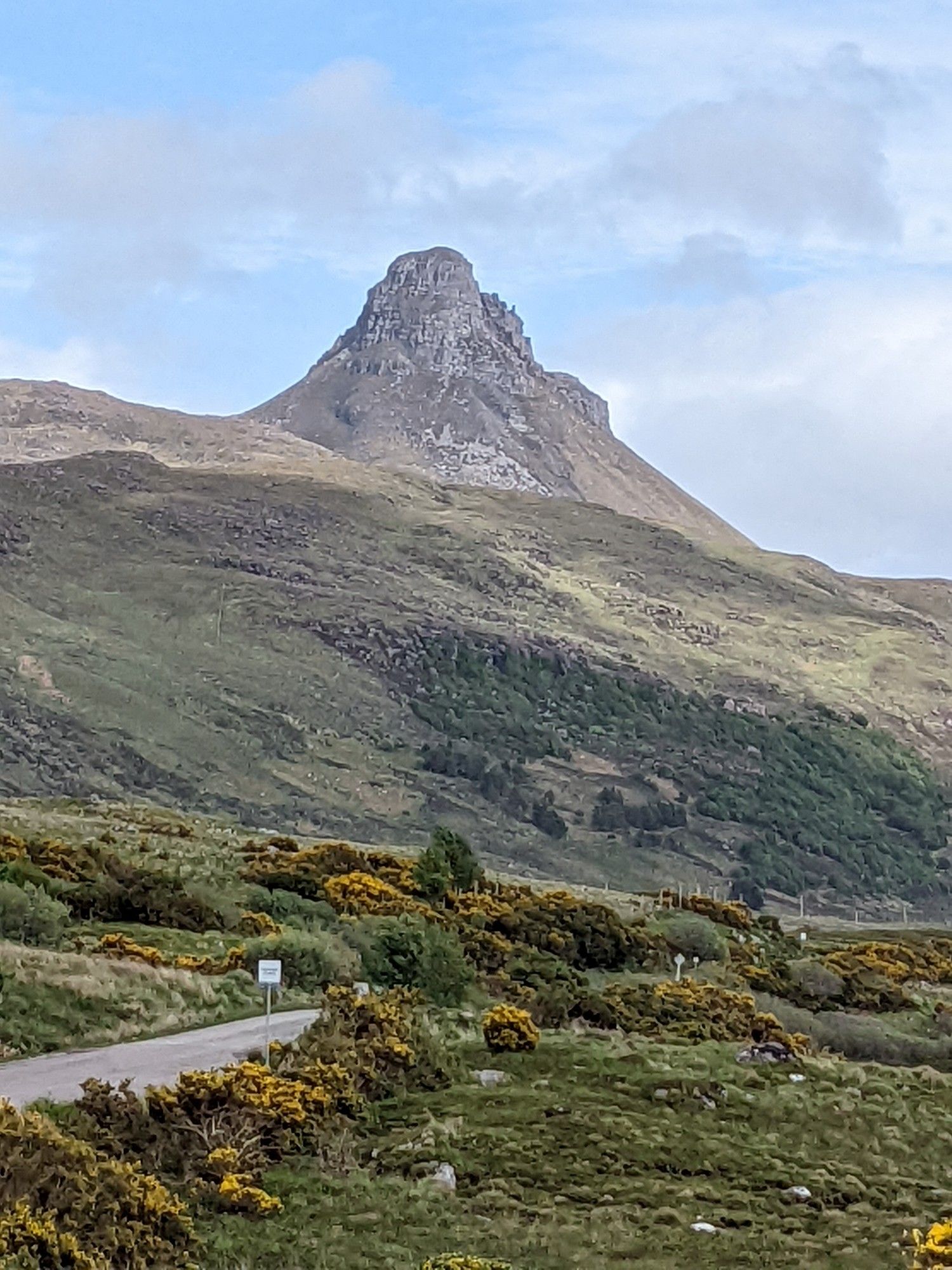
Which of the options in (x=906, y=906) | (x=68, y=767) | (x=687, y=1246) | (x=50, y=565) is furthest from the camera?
(x=50, y=565)

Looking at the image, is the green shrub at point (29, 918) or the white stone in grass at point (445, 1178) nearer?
the white stone in grass at point (445, 1178)

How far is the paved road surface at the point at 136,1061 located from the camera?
16.0m

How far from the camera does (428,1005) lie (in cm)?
2270

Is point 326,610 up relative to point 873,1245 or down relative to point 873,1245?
up

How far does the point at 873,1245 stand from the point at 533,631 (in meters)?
181

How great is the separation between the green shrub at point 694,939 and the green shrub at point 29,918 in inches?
766

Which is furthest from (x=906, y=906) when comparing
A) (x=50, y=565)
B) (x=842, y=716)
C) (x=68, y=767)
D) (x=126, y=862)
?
(x=126, y=862)

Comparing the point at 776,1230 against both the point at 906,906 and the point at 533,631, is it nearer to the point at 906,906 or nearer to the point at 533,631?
the point at 906,906

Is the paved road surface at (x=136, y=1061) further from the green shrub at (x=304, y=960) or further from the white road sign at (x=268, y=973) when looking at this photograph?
the green shrub at (x=304, y=960)

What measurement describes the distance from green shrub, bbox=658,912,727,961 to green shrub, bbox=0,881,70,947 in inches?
766

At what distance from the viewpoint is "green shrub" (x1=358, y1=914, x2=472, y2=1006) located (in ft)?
84.1

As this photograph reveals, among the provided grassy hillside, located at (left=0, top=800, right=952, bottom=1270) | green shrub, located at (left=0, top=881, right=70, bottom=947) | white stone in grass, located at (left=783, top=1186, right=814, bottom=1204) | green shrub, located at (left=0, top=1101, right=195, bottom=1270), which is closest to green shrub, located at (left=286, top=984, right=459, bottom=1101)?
grassy hillside, located at (left=0, top=800, right=952, bottom=1270)

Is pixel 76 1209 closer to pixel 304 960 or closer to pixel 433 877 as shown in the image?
pixel 304 960

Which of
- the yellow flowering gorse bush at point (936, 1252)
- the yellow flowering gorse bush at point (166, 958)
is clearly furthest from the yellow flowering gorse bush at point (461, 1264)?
the yellow flowering gorse bush at point (166, 958)
